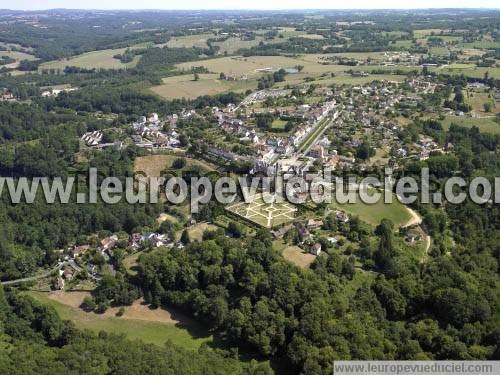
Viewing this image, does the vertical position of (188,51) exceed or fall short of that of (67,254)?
it exceeds it

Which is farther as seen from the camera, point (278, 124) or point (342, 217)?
point (278, 124)

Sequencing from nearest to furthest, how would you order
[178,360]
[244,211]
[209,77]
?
[178,360], [244,211], [209,77]

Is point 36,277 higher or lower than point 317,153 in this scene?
lower

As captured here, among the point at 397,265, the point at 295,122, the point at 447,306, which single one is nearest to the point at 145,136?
the point at 295,122

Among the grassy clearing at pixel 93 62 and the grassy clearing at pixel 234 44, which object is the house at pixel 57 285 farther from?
the grassy clearing at pixel 234 44

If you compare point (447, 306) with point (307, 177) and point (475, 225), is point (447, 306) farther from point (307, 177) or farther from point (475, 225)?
point (307, 177)

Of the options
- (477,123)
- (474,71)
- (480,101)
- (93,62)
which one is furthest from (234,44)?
(477,123)

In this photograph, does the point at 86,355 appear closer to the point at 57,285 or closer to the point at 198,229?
the point at 57,285

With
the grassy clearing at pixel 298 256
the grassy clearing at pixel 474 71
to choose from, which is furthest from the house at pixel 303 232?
the grassy clearing at pixel 474 71
